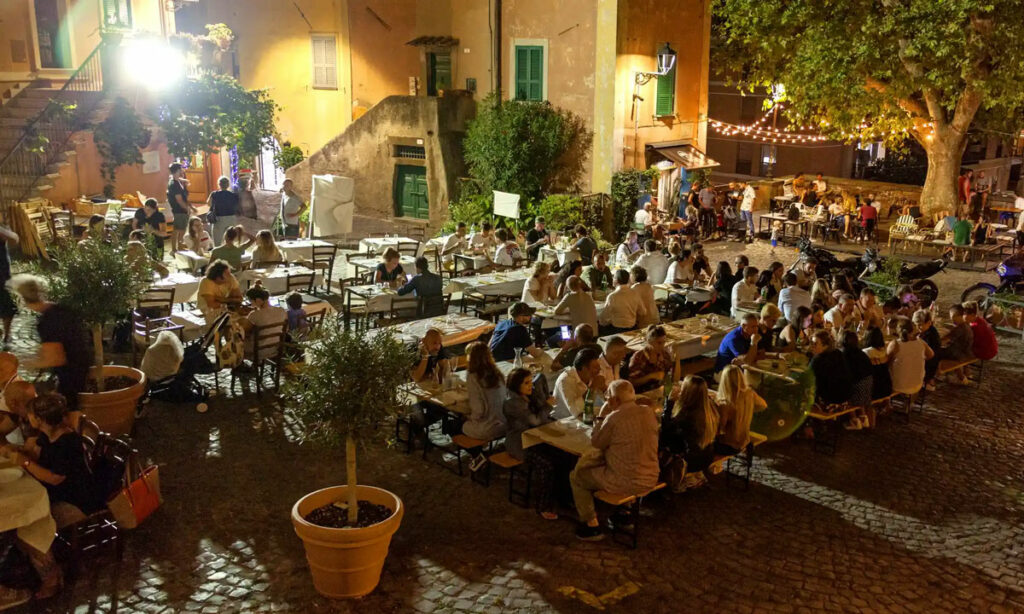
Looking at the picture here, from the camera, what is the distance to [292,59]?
89.3 feet

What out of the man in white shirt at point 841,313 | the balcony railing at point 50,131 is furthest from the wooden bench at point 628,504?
the balcony railing at point 50,131

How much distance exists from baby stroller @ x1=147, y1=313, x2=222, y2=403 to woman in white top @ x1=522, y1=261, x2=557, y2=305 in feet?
12.7

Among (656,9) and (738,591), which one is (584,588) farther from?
(656,9)

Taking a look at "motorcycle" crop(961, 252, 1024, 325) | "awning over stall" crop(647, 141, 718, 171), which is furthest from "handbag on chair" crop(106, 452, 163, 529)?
"awning over stall" crop(647, 141, 718, 171)

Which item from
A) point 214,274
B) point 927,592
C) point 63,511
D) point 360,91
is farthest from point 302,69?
point 927,592

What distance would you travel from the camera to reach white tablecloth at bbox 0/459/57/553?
6.24 meters

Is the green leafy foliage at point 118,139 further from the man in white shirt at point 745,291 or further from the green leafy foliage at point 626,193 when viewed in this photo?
the man in white shirt at point 745,291

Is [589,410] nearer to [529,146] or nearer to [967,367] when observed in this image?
[967,367]

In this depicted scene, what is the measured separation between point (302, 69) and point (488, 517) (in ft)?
72.3

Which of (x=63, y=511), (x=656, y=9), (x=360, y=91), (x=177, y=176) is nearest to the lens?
(x=63, y=511)

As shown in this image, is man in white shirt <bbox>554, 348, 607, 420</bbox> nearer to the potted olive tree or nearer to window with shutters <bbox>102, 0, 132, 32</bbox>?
the potted olive tree

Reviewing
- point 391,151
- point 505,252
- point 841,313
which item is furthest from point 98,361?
point 391,151

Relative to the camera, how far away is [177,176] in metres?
18.0

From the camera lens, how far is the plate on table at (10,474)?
643 centimetres
